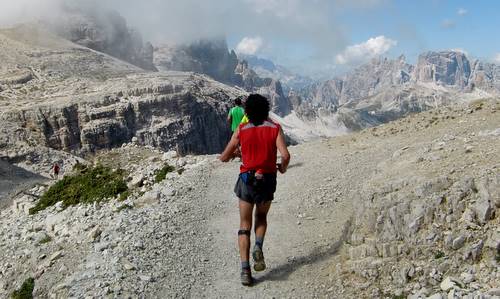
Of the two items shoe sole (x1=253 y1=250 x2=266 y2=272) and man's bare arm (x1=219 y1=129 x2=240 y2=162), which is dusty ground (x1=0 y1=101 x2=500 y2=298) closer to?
shoe sole (x1=253 y1=250 x2=266 y2=272)

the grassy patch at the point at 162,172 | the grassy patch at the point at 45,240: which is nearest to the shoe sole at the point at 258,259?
the grassy patch at the point at 45,240

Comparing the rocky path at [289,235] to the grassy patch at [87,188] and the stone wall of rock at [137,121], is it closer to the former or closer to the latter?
the grassy patch at [87,188]

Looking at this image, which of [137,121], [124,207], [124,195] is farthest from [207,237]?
[137,121]

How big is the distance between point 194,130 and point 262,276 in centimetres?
13098

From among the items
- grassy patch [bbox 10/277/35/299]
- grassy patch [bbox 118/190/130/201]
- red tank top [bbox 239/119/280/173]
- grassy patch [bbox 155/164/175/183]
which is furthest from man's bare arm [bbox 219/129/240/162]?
grassy patch [bbox 155/164/175/183]

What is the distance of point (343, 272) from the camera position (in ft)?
34.1

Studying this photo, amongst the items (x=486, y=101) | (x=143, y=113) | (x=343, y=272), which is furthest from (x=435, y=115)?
(x=143, y=113)

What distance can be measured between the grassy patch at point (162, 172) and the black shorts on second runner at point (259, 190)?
37.2ft

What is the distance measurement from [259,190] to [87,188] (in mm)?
13114

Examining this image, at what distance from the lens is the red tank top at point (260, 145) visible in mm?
9492

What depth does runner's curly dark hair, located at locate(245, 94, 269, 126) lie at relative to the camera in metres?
9.47

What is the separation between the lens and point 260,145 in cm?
951

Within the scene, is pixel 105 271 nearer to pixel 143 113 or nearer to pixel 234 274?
pixel 234 274

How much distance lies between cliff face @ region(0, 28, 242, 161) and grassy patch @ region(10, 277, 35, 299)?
6457 cm
